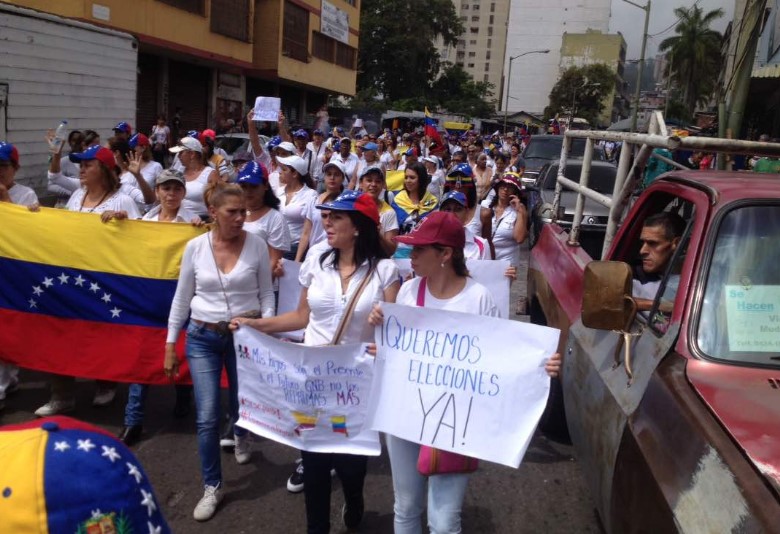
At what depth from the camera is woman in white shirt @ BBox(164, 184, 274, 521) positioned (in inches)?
150

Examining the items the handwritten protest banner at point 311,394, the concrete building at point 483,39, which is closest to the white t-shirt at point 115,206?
the handwritten protest banner at point 311,394

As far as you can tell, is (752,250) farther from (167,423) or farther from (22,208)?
(22,208)

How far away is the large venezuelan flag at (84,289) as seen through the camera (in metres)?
4.95

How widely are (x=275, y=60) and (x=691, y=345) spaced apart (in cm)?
3051

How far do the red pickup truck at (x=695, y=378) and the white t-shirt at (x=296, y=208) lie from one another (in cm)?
319

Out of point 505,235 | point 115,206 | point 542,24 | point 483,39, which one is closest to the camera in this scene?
point 115,206

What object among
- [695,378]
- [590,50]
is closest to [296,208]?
[695,378]

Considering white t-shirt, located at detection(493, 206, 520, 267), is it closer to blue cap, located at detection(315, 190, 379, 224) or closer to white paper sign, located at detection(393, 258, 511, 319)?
white paper sign, located at detection(393, 258, 511, 319)

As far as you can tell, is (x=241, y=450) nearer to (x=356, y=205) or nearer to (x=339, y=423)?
(x=339, y=423)

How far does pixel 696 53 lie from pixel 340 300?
74.2 metres

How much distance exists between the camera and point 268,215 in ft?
16.4

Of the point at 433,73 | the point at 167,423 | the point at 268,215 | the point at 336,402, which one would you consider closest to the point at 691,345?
the point at 336,402

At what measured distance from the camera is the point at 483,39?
138 m

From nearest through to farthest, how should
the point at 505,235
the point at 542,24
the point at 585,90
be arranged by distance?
the point at 505,235
the point at 585,90
the point at 542,24
